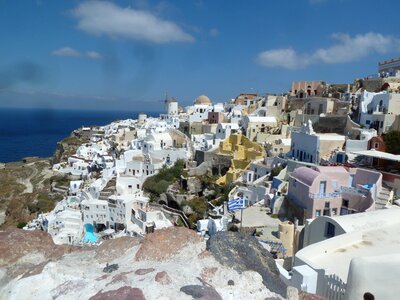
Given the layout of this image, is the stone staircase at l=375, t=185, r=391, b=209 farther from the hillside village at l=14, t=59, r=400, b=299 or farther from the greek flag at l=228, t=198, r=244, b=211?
the greek flag at l=228, t=198, r=244, b=211

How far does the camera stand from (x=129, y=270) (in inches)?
139

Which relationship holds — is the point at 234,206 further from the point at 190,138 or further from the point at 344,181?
the point at 190,138

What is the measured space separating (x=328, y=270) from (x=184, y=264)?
3.89m

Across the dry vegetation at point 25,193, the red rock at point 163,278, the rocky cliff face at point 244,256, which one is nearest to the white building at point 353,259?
the rocky cliff face at point 244,256

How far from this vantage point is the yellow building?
28.8 meters

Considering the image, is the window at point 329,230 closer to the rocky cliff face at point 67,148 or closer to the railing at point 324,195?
the railing at point 324,195

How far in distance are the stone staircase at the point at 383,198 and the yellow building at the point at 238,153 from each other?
12839 mm

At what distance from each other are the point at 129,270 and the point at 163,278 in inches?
20.4

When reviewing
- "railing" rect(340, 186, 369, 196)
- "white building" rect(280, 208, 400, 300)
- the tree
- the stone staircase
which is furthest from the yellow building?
"white building" rect(280, 208, 400, 300)

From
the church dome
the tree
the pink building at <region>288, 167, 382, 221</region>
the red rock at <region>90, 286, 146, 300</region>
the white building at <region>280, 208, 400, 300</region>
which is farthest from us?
the church dome

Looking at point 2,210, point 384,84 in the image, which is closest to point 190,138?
point 384,84

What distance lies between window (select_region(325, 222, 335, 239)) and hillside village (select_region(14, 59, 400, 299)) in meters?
0.03

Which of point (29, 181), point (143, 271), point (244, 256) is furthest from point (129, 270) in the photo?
point (29, 181)

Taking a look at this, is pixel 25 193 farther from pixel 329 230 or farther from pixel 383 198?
pixel 329 230
